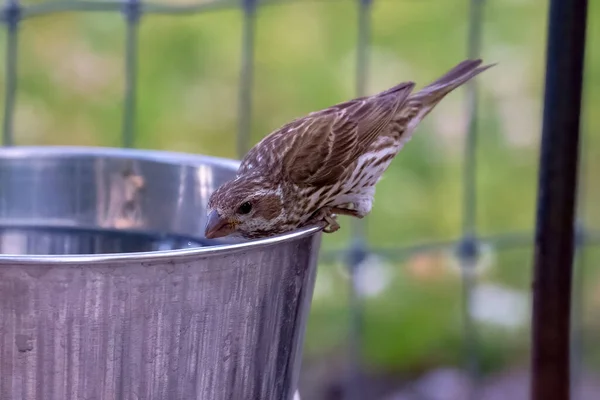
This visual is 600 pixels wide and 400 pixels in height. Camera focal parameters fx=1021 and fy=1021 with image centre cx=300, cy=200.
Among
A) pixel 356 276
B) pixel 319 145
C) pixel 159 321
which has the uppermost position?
pixel 319 145

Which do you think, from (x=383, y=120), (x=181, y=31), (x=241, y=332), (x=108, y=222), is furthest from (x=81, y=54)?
(x=241, y=332)

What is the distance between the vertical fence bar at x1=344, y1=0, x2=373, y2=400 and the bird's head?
25.8 inches

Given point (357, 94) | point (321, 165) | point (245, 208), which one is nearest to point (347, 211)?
point (321, 165)

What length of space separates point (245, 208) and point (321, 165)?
243 millimetres

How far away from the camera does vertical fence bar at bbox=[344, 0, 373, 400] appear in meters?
2.50

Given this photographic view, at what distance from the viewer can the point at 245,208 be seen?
1.76m

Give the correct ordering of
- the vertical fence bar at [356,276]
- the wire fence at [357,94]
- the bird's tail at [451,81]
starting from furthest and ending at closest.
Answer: the vertical fence bar at [356,276] → the wire fence at [357,94] → the bird's tail at [451,81]

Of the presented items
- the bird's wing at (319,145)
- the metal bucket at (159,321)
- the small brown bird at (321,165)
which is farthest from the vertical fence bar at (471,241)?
the metal bucket at (159,321)

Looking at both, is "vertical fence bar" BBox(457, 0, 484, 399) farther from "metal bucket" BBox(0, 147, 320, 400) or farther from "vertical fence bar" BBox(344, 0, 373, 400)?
"metal bucket" BBox(0, 147, 320, 400)

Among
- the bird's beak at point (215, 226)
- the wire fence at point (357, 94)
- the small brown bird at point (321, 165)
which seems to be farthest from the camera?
the wire fence at point (357, 94)

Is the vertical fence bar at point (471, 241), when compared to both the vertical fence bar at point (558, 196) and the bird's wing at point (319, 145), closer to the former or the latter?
the bird's wing at point (319, 145)

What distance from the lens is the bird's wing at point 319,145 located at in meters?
1.93

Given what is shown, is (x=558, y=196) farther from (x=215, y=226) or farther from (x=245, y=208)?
(x=245, y=208)

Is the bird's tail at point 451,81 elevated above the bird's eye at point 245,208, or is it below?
above
